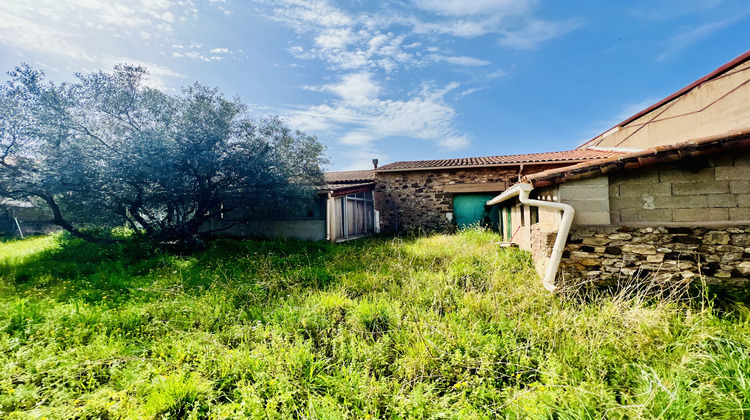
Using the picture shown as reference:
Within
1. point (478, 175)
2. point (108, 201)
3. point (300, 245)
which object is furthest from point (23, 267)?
point (478, 175)

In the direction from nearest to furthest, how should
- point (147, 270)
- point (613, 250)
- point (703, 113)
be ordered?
1. point (613, 250)
2. point (147, 270)
3. point (703, 113)

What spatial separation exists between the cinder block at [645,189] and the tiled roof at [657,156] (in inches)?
12.9

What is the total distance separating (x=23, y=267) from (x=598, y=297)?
1135 cm

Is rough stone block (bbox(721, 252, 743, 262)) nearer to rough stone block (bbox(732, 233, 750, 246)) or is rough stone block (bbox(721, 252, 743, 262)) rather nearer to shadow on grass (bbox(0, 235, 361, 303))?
rough stone block (bbox(732, 233, 750, 246))

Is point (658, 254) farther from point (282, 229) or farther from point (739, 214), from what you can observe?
point (282, 229)

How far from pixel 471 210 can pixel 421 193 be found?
2.29 m

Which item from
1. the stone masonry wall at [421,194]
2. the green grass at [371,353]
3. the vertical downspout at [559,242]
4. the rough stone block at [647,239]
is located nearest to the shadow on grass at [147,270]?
the green grass at [371,353]

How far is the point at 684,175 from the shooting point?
3.79 meters

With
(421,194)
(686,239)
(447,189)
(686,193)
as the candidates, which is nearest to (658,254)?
(686,239)

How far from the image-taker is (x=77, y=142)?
733 cm

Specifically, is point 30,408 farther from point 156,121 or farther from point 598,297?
point 156,121

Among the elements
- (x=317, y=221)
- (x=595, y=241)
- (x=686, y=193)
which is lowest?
(x=595, y=241)

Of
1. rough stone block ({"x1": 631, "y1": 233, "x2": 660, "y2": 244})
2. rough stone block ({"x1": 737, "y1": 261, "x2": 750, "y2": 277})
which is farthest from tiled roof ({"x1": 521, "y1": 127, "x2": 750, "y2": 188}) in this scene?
rough stone block ({"x1": 737, "y1": 261, "x2": 750, "y2": 277})

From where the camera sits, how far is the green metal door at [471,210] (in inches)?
472
